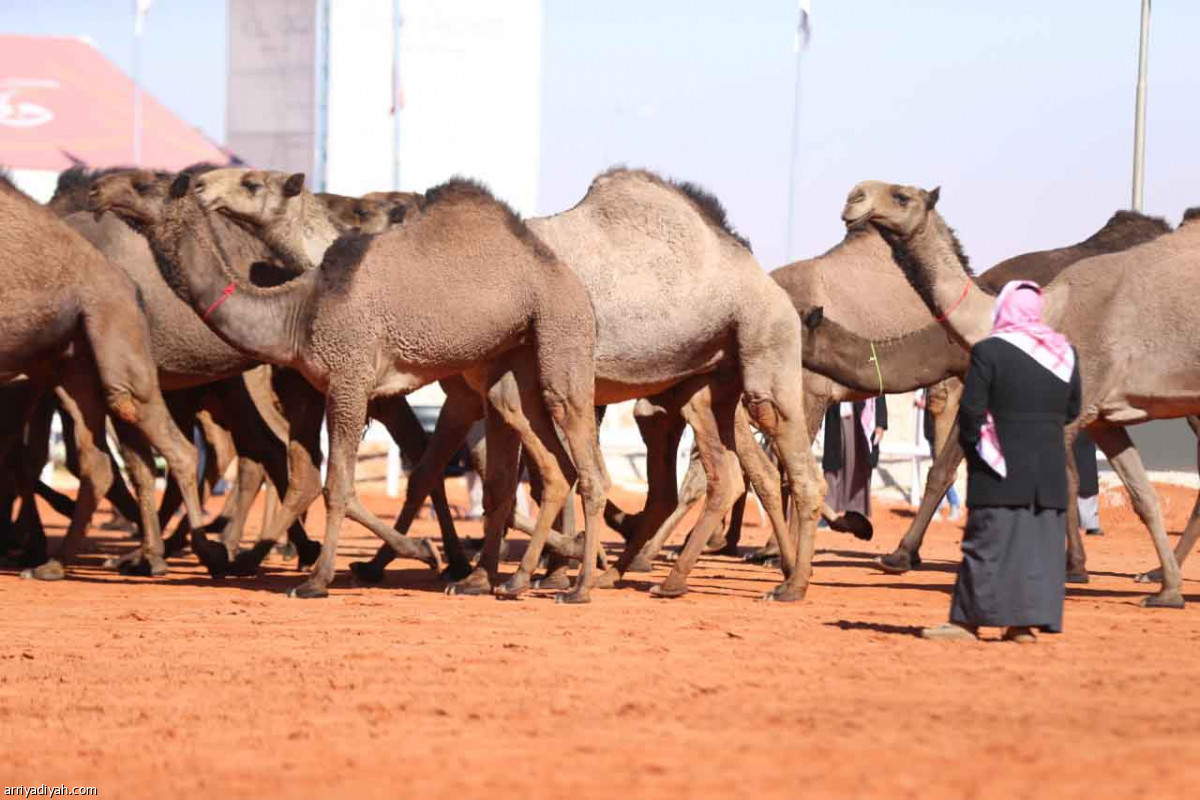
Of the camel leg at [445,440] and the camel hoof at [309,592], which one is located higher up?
the camel leg at [445,440]

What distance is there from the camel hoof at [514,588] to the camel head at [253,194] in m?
3.07

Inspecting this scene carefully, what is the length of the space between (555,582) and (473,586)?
0.63m

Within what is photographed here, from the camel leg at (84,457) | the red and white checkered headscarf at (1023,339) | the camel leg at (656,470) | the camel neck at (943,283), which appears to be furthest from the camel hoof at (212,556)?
the red and white checkered headscarf at (1023,339)

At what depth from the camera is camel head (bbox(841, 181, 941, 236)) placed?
12391 mm

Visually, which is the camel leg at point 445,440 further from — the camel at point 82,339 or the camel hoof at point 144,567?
the camel hoof at point 144,567

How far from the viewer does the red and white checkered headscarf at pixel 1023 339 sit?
8914 millimetres

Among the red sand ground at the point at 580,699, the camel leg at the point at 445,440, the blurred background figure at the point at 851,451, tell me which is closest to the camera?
the red sand ground at the point at 580,699

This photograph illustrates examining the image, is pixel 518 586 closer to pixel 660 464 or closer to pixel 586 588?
pixel 586 588

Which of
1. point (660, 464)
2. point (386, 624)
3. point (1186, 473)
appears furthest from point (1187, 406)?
point (1186, 473)

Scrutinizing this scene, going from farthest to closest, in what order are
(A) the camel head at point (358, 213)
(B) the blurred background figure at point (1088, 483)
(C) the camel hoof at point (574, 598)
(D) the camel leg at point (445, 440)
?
(B) the blurred background figure at point (1088, 483) → (A) the camel head at point (358, 213) → (D) the camel leg at point (445, 440) → (C) the camel hoof at point (574, 598)

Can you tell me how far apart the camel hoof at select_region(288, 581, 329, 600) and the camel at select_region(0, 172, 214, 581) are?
1.45m

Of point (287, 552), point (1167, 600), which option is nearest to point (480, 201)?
point (1167, 600)

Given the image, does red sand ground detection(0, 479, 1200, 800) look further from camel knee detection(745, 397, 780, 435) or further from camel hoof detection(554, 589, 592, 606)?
camel knee detection(745, 397, 780, 435)

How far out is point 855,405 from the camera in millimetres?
18578
